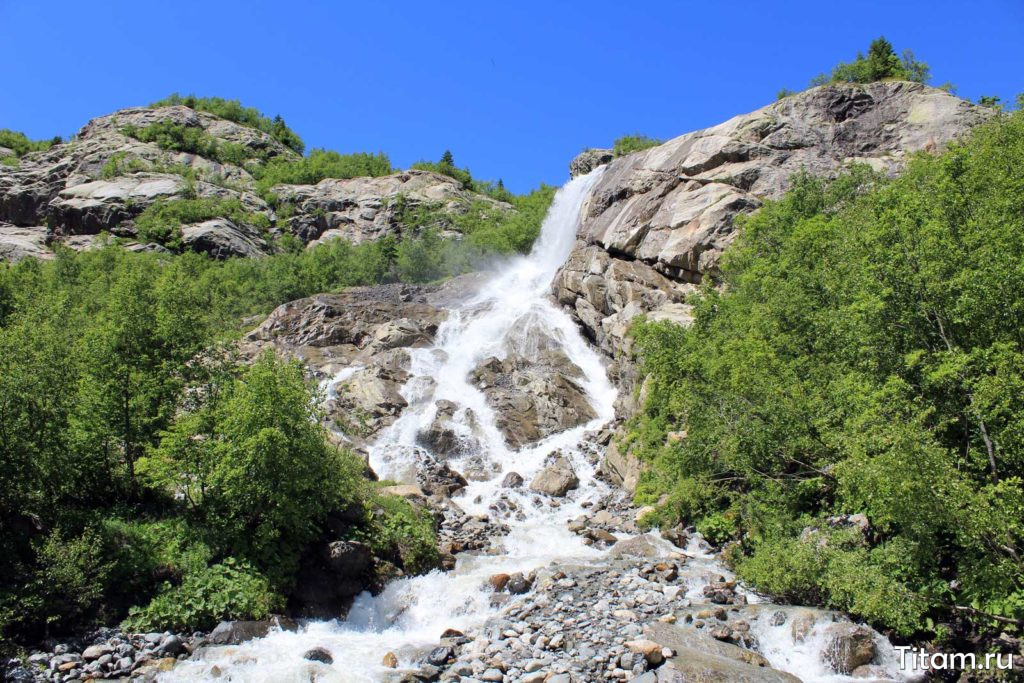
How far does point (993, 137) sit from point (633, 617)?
21673mm

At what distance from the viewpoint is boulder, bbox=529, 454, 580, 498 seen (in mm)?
26234

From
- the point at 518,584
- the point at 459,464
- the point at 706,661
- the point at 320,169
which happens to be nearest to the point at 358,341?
the point at 459,464

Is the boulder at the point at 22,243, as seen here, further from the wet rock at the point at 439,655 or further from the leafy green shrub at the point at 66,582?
the wet rock at the point at 439,655

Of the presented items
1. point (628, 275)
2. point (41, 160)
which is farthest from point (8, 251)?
point (628, 275)

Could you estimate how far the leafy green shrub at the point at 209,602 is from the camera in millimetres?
14008

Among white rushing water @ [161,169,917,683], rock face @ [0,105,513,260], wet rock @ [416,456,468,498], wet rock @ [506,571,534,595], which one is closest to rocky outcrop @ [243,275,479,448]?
white rushing water @ [161,169,917,683]

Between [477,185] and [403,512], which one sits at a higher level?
[477,185]

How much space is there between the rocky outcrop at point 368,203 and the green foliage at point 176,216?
25.4ft

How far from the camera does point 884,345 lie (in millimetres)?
14453

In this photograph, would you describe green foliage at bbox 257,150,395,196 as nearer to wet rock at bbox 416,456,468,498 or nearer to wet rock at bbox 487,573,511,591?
wet rock at bbox 416,456,468,498

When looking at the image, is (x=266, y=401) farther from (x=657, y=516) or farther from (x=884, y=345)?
(x=884, y=345)

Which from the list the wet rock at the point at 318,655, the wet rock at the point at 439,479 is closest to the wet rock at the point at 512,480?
the wet rock at the point at 439,479

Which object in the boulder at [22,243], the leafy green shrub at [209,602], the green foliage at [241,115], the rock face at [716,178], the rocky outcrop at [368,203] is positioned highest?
the green foliage at [241,115]

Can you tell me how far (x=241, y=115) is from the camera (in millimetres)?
113438
